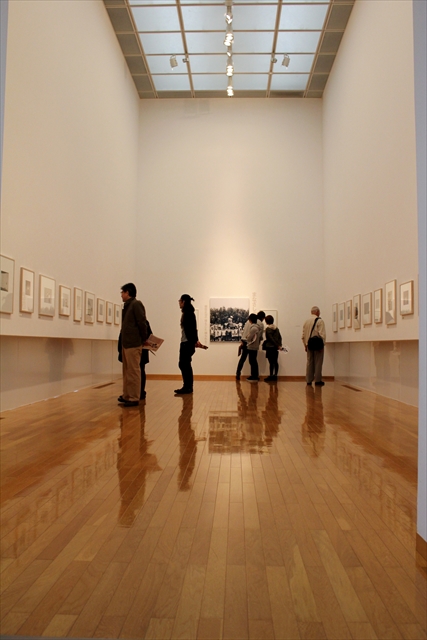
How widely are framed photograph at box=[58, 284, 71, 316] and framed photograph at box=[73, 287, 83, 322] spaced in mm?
492

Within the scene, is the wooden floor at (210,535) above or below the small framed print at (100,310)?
below

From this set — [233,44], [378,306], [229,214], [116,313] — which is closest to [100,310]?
[116,313]

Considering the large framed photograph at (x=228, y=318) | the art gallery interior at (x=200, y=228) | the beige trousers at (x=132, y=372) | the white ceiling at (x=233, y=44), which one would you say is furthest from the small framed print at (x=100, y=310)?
the white ceiling at (x=233, y=44)

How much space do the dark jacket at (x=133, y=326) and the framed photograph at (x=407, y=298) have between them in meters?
4.84

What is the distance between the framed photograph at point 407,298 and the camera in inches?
418

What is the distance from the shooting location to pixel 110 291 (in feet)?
57.7

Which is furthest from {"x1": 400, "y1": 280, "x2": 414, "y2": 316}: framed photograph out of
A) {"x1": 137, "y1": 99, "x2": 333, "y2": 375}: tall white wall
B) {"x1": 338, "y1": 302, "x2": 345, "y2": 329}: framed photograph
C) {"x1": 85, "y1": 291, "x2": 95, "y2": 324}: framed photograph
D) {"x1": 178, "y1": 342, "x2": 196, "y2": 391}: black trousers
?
{"x1": 137, "y1": 99, "x2": 333, "y2": 375}: tall white wall

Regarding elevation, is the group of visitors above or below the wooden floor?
above

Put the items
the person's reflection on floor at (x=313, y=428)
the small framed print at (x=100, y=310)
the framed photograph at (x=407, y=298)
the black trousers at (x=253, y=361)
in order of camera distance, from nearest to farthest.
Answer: the person's reflection on floor at (x=313, y=428) → the framed photograph at (x=407, y=298) → the small framed print at (x=100, y=310) → the black trousers at (x=253, y=361)

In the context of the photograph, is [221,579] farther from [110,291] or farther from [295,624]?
[110,291]

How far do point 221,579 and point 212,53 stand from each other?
18.8 metres

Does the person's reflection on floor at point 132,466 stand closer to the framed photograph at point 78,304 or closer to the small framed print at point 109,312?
the framed photograph at point 78,304

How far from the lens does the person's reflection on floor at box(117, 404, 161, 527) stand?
4.30 metres

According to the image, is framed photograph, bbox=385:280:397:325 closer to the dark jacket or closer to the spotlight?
the dark jacket
